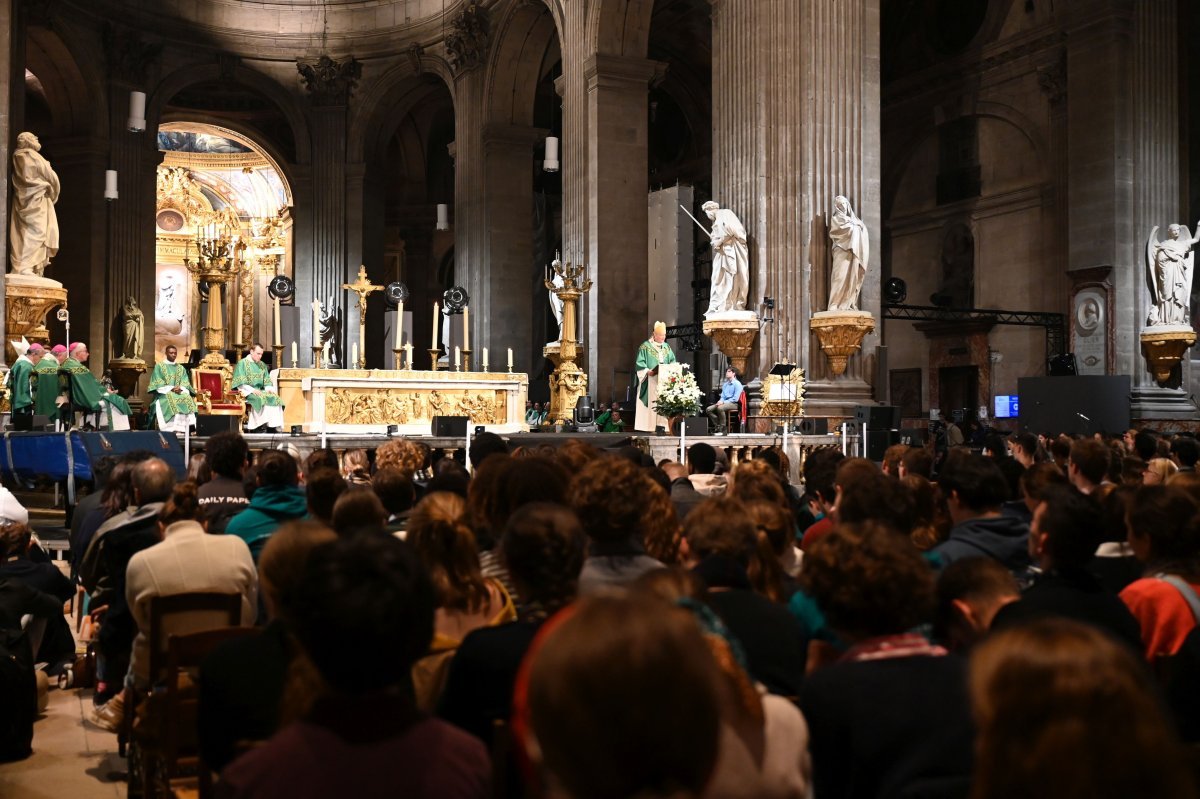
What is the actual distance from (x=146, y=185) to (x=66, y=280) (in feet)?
10.2

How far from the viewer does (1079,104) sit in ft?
71.5

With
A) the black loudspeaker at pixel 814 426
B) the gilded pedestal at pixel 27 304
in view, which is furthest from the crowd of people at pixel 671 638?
the gilded pedestal at pixel 27 304

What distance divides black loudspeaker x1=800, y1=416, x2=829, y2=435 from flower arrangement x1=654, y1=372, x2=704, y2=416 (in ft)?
6.06

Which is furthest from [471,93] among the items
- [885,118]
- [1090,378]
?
[1090,378]

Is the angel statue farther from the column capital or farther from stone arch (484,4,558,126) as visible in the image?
stone arch (484,4,558,126)

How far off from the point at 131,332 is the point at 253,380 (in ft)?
36.4

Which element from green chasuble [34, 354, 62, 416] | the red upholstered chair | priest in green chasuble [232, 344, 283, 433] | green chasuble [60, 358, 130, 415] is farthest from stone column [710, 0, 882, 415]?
green chasuble [34, 354, 62, 416]

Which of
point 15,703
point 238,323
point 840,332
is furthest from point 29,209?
point 238,323

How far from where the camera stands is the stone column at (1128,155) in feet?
68.7

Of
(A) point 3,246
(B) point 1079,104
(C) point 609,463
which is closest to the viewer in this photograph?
(C) point 609,463

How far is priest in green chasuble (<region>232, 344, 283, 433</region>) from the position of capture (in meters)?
17.2

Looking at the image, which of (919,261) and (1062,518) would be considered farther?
(919,261)

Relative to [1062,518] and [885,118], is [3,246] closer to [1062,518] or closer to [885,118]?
[1062,518]

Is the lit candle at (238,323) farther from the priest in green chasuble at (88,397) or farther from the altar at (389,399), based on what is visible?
the priest in green chasuble at (88,397)
